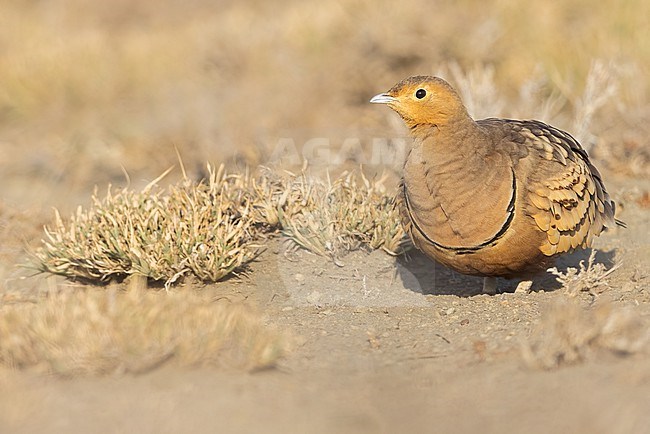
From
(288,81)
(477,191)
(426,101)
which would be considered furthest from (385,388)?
(288,81)

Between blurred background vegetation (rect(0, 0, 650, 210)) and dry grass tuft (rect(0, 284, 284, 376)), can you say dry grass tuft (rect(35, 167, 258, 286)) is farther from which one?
blurred background vegetation (rect(0, 0, 650, 210))

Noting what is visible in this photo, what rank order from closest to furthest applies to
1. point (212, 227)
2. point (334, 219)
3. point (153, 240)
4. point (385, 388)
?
point (385, 388) → point (153, 240) → point (212, 227) → point (334, 219)

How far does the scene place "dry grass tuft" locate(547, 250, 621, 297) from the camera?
15.7ft

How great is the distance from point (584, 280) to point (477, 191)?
906 millimetres

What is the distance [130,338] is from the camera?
3.64 metres

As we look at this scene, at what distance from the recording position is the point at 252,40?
421 inches

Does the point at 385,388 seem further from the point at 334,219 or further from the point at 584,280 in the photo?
the point at 334,219

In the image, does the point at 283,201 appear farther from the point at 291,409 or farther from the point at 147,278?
the point at 291,409

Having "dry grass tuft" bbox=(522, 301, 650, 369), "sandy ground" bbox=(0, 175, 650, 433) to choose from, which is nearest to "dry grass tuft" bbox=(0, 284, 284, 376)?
"sandy ground" bbox=(0, 175, 650, 433)

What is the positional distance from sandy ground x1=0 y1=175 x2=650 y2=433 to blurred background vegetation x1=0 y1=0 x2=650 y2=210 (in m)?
2.88

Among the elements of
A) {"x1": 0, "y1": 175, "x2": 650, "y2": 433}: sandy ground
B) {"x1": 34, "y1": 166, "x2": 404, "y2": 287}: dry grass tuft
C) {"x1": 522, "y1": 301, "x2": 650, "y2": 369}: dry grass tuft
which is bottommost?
{"x1": 0, "y1": 175, "x2": 650, "y2": 433}: sandy ground

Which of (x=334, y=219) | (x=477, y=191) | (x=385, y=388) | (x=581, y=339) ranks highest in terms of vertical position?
(x=477, y=191)

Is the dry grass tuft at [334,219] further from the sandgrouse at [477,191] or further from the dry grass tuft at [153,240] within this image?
the sandgrouse at [477,191]

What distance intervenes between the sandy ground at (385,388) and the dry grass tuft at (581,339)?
0.03m
